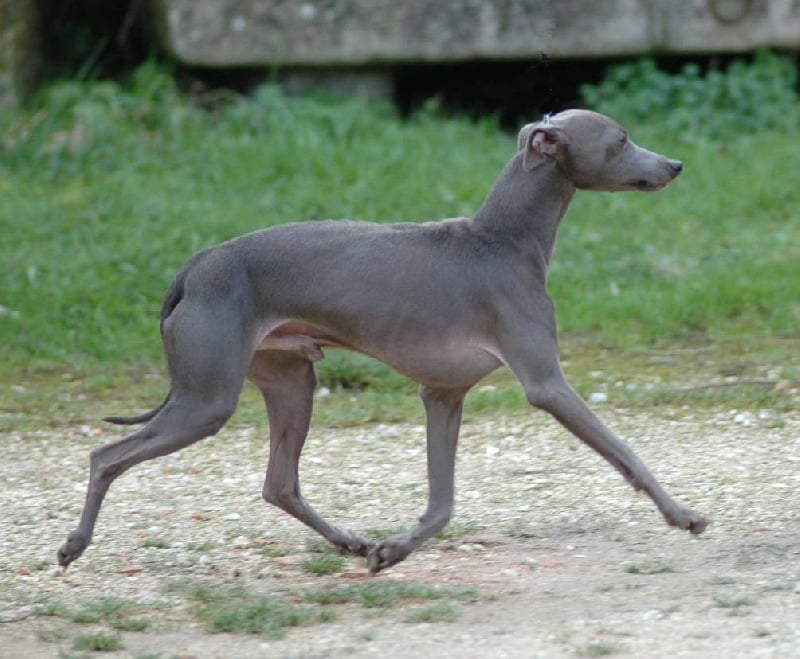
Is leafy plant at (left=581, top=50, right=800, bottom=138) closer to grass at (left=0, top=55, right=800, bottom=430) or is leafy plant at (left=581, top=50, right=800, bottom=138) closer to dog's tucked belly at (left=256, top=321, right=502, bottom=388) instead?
grass at (left=0, top=55, right=800, bottom=430)

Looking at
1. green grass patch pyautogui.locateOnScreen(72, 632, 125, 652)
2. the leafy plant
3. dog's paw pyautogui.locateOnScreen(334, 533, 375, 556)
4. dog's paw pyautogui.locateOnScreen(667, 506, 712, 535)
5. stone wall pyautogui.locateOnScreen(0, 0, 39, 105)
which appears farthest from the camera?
the leafy plant

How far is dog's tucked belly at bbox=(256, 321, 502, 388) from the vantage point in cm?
501

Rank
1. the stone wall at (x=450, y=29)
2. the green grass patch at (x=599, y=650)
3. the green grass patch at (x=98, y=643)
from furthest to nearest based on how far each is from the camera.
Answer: the stone wall at (x=450, y=29) < the green grass patch at (x=98, y=643) < the green grass patch at (x=599, y=650)

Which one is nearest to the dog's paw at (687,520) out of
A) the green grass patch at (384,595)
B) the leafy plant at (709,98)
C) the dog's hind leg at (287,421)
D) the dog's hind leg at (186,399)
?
the green grass patch at (384,595)

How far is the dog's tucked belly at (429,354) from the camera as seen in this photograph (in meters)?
5.01

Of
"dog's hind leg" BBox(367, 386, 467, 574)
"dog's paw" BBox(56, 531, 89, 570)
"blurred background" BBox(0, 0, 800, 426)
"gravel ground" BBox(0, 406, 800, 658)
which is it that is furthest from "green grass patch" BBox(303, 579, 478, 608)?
"blurred background" BBox(0, 0, 800, 426)

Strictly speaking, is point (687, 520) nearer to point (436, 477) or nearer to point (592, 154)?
point (436, 477)

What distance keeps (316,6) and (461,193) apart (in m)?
2.06

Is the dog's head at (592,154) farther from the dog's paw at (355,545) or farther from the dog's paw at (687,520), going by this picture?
the dog's paw at (355,545)

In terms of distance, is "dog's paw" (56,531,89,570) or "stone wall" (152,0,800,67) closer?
"dog's paw" (56,531,89,570)

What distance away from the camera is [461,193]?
980cm

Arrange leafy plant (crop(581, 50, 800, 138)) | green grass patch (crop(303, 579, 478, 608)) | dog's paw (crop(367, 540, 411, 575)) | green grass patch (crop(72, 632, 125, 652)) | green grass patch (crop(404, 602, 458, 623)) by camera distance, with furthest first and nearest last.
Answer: leafy plant (crop(581, 50, 800, 138)) → dog's paw (crop(367, 540, 411, 575)) → green grass patch (crop(303, 579, 478, 608)) → green grass patch (crop(404, 602, 458, 623)) → green grass patch (crop(72, 632, 125, 652))

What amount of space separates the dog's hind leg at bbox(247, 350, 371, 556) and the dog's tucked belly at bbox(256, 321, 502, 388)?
24cm

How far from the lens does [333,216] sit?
9.45 meters
